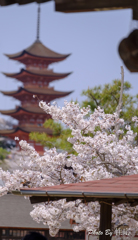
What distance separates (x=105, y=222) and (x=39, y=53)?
4454cm

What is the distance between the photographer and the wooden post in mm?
6645

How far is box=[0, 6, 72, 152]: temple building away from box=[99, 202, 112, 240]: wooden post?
127 feet

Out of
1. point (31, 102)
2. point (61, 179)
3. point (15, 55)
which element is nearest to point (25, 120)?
point (31, 102)

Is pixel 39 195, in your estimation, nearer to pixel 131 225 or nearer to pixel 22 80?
pixel 131 225

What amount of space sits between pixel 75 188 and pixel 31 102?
4101 centimetres

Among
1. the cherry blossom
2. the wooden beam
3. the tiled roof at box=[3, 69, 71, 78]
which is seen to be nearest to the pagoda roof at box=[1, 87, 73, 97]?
the tiled roof at box=[3, 69, 71, 78]

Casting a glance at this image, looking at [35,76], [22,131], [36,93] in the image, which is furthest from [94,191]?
[35,76]

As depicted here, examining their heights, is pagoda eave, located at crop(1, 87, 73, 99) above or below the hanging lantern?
above

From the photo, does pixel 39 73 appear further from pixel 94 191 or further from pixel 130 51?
pixel 130 51

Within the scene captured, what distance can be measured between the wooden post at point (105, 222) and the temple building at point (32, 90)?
1523 inches

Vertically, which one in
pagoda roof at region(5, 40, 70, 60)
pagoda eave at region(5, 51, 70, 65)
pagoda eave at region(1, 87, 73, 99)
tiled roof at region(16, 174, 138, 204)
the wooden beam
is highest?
pagoda roof at region(5, 40, 70, 60)

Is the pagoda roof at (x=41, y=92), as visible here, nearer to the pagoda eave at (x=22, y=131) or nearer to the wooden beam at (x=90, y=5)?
the pagoda eave at (x=22, y=131)

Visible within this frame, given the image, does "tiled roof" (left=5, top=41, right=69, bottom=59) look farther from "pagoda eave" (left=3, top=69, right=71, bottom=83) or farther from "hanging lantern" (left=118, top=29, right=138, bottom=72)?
"hanging lantern" (left=118, top=29, right=138, bottom=72)

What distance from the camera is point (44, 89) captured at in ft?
158
